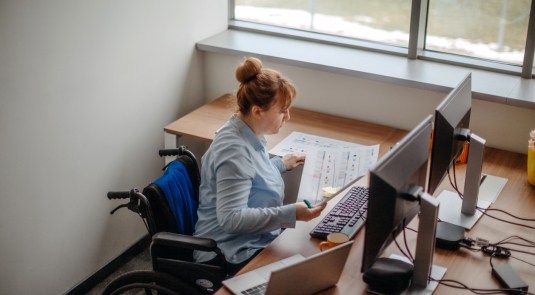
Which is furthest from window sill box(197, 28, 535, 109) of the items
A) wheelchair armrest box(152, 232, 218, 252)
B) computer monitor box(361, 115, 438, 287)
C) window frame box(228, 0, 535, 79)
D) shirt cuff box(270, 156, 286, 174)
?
wheelchair armrest box(152, 232, 218, 252)

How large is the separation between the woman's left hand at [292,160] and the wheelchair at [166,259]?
0.57 meters

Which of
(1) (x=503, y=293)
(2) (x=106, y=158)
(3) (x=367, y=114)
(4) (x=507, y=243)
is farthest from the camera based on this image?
(3) (x=367, y=114)

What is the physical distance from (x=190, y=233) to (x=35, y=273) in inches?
31.4

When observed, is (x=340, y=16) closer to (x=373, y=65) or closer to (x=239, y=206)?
(x=373, y=65)

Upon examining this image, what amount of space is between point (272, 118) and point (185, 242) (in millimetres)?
532

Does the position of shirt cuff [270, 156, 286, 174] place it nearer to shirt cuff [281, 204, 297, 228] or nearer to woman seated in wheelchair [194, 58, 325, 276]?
woman seated in wheelchair [194, 58, 325, 276]

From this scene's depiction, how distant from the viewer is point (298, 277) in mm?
1223

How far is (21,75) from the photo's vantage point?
6.02 ft

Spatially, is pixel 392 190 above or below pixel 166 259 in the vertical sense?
above

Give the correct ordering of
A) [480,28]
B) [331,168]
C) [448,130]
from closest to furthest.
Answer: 1. [448,130]
2. [331,168]
3. [480,28]

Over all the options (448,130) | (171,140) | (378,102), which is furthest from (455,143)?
(171,140)

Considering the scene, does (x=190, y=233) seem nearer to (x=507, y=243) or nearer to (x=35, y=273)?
(x=35, y=273)

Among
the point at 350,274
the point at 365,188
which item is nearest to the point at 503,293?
the point at 350,274

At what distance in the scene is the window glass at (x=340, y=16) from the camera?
9.02 feet
